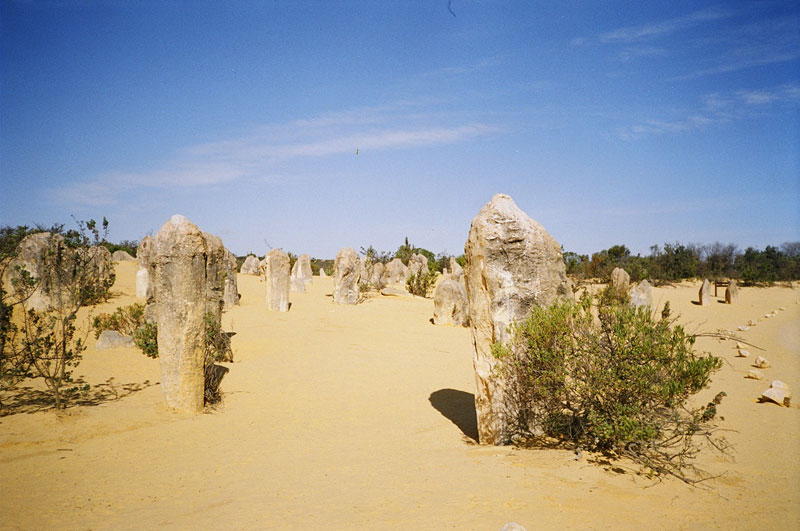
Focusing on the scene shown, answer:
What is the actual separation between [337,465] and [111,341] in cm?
899

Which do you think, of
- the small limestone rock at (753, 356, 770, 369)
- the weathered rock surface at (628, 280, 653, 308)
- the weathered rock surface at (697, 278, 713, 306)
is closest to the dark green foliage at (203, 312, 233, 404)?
the small limestone rock at (753, 356, 770, 369)

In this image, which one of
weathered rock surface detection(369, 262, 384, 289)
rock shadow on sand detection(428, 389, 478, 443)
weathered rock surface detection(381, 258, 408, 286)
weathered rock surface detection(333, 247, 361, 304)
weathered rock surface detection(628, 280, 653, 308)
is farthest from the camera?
weathered rock surface detection(381, 258, 408, 286)

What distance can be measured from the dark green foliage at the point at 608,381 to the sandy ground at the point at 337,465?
0.39 metres

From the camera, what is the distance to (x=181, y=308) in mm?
7590

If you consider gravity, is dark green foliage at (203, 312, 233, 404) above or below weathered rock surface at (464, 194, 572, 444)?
below

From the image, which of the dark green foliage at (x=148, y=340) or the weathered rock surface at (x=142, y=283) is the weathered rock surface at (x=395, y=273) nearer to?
the weathered rock surface at (x=142, y=283)

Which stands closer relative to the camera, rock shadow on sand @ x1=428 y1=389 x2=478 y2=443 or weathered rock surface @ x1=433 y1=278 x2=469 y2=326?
rock shadow on sand @ x1=428 y1=389 x2=478 y2=443

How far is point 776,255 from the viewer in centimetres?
4675

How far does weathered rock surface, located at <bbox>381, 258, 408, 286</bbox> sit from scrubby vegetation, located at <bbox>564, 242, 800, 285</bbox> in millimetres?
13670

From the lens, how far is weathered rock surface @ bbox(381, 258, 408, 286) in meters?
38.0

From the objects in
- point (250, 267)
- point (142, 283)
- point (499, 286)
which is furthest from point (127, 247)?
point (499, 286)

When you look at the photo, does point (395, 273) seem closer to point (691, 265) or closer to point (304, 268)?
point (304, 268)

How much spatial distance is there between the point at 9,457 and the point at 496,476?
19.5ft

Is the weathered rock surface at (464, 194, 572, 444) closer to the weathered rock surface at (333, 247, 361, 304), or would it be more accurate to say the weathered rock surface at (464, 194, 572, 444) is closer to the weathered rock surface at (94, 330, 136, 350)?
the weathered rock surface at (94, 330, 136, 350)
